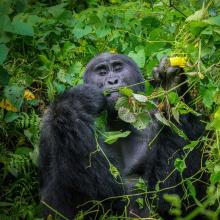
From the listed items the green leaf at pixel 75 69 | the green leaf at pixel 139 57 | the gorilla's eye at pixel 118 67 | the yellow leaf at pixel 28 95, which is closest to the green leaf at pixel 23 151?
the yellow leaf at pixel 28 95

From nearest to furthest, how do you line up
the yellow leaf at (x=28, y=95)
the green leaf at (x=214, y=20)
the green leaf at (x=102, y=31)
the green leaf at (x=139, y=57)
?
the green leaf at (x=214, y=20), the green leaf at (x=139, y=57), the yellow leaf at (x=28, y=95), the green leaf at (x=102, y=31)

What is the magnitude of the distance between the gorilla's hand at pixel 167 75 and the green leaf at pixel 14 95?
1184mm

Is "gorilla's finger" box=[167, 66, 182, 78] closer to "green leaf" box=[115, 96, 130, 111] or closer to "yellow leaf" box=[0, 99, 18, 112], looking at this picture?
"green leaf" box=[115, 96, 130, 111]

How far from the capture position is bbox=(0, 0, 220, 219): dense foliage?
3562 mm

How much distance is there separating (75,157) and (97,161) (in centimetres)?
14

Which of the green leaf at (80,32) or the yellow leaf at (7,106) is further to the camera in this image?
the green leaf at (80,32)

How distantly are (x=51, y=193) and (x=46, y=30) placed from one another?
6.40ft

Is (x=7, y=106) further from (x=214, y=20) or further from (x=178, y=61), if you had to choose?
(x=214, y=20)

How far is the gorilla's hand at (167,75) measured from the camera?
3.78 m

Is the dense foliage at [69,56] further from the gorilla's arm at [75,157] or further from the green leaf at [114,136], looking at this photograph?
the gorilla's arm at [75,157]

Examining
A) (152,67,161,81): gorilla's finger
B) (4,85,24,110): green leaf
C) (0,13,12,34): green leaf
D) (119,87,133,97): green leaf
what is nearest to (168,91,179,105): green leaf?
(119,87,133,97): green leaf

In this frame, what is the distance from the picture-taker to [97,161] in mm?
3838

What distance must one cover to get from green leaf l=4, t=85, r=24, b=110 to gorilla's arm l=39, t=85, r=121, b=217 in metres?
0.73

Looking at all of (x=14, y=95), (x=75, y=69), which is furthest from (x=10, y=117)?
(x=75, y=69)
